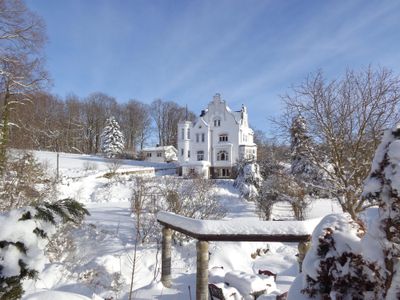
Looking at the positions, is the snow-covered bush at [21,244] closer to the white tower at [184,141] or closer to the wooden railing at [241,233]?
the wooden railing at [241,233]

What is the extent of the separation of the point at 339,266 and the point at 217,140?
35000 mm

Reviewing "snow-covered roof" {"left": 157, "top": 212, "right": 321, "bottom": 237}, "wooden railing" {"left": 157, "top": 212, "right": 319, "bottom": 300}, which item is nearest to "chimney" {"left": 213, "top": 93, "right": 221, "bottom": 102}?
"wooden railing" {"left": 157, "top": 212, "right": 319, "bottom": 300}

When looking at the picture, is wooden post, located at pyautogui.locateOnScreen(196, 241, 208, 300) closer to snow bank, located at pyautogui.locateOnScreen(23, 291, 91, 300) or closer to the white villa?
snow bank, located at pyautogui.locateOnScreen(23, 291, 91, 300)

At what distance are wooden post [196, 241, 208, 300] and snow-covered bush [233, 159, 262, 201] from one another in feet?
54.2

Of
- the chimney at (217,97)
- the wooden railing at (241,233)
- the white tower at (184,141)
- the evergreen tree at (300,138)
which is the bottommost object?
the wooden railing at (241,233)

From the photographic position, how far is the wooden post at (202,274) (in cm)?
573

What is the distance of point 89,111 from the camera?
53281 mm

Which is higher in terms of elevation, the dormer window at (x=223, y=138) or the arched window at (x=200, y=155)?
the dormer window at (x=223, y=138)

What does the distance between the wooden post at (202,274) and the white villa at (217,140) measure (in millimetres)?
29635

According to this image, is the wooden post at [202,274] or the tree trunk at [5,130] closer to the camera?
the wooden post at [202,274]

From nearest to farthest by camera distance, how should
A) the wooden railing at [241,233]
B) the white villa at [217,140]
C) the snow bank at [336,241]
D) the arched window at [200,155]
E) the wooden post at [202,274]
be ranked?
the snow bank at [336,241]
the wooden railing at [241,233]
the wooden post at [202,274]
the white villa at [217,140]
the arched window at [200,155]

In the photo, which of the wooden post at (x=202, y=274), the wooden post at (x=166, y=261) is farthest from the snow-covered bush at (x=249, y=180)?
the wooden post at (x=202, y=274)

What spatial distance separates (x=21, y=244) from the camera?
92.2 inches

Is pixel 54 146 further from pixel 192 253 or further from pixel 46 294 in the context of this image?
pixel 46 294
